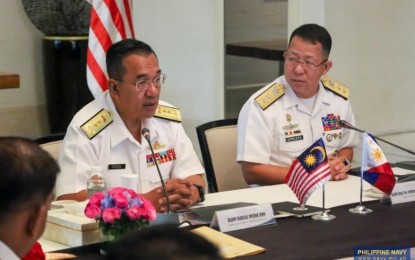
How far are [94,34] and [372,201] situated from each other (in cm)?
204

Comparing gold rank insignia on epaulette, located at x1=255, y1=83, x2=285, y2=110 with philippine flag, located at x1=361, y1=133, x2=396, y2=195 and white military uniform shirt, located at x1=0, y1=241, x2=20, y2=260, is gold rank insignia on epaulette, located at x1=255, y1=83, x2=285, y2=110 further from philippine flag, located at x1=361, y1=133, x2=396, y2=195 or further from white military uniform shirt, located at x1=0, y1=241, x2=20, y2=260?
white military uniform shirt, located at x1=0, y1=241, x2=20, y2=260

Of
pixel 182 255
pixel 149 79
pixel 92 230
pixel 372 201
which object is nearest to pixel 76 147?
pixel 149 79

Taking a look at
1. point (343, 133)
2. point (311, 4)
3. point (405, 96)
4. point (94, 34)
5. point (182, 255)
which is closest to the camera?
point (182, 255)

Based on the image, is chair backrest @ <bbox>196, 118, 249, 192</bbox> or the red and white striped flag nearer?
chair backrest @ <bbox>196, 118, 249, 192</bbox>

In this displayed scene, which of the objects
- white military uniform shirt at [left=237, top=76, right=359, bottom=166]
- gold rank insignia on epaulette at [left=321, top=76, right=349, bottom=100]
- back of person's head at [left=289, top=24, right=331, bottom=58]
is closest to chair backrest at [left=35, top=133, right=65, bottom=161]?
white military uniform shirt at [left=237, top=76, right=359, bottom=166]

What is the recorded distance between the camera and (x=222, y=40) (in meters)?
6.14

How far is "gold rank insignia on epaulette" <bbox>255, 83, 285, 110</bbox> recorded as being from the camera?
145 inches

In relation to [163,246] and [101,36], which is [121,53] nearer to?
[101,36]

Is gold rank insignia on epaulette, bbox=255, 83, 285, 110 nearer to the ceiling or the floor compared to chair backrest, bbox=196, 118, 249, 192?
nearer to the ceiling

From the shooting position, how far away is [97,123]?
10.4 ft

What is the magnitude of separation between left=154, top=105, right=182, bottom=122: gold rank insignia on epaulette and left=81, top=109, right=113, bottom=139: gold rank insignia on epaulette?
0.22m

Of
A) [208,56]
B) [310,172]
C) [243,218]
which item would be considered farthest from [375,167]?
[208,56]

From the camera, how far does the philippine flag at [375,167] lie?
9.85 feet

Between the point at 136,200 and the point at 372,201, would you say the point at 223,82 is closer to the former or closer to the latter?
the point at 372,201
